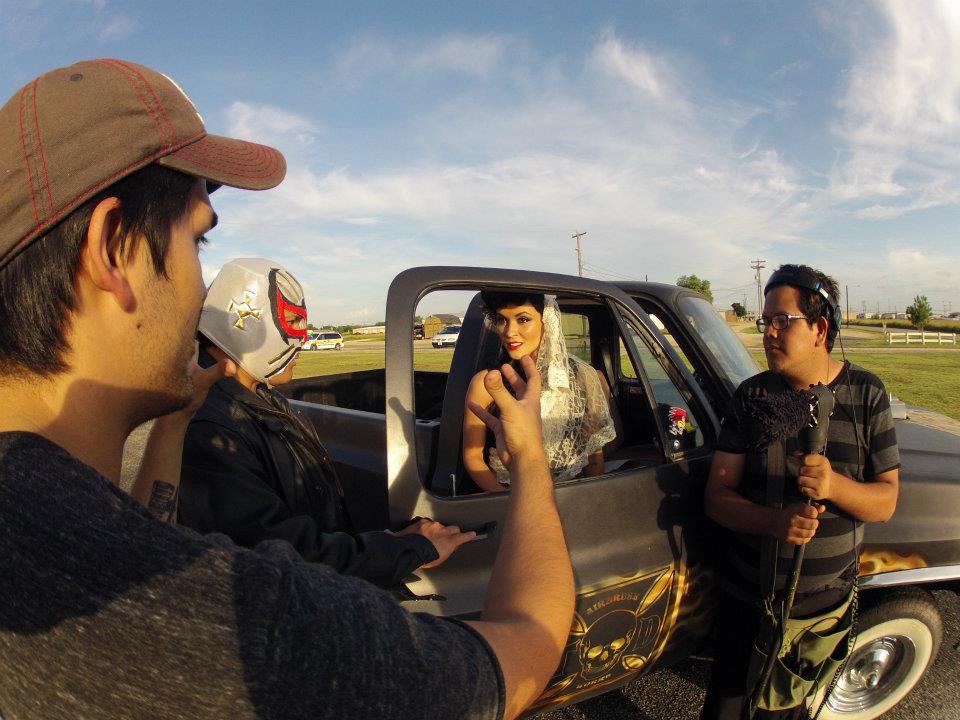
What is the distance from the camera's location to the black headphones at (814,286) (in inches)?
83.2

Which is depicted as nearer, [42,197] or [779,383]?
[42,197]

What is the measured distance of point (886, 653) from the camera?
8.52 feet

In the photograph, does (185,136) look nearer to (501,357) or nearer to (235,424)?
(235,424)

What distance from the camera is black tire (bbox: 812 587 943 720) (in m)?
2.43

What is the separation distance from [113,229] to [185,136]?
0.19 meters

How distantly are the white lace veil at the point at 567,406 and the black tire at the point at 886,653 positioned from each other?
1294 millimetres

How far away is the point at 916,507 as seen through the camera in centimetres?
239

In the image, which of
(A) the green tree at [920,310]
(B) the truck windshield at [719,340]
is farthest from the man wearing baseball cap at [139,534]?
(A) the green tree at [920,310]

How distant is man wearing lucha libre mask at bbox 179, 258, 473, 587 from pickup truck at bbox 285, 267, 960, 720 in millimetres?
222

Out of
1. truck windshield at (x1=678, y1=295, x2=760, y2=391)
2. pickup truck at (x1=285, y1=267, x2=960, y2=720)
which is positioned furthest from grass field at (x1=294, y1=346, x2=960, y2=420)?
pickup truck at (x1=285, y1=267, x2=960, y2=720)

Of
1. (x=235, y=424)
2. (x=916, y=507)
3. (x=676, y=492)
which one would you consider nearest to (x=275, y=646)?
(x=235, y=424)

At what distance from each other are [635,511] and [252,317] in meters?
1.43

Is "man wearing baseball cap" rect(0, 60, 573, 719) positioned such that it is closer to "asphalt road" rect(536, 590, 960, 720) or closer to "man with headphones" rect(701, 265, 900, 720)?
"man with headphones" rect(701, 265, 900, 720)

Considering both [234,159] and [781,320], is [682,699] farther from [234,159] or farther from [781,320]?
[234,159]
